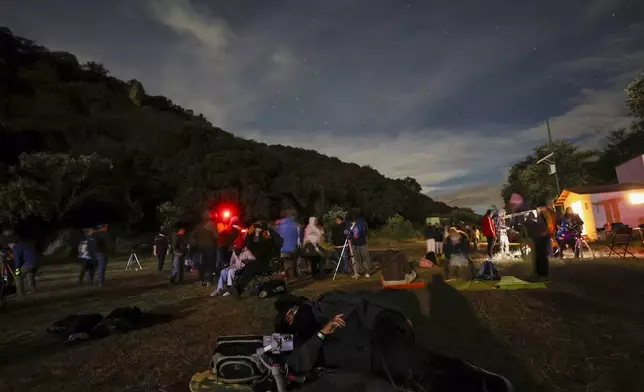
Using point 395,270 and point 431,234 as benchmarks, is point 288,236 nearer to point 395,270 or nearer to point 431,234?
point 395,270

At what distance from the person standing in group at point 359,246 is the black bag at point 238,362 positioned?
25.9 ft

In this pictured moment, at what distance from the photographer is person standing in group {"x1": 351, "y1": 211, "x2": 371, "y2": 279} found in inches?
470

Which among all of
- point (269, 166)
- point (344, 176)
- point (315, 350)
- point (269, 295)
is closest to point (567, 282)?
point (269, 295)

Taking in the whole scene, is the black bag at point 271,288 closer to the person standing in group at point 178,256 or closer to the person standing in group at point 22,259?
the person standing in group at point 178,256

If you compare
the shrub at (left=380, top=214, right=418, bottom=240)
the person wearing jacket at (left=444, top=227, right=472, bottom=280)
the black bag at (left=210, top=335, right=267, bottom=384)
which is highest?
the shrub at (left=380, top=214, right=418, bottom=240)

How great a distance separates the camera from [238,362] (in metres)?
4.00

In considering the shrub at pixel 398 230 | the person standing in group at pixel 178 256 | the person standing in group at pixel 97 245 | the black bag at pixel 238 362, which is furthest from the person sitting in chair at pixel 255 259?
the shrub at pixel 398 230

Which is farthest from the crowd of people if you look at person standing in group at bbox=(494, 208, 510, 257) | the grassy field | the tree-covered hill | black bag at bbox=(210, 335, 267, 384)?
the tree-covered hill

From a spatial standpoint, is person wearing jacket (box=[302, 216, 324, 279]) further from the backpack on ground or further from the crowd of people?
the backpack on ground

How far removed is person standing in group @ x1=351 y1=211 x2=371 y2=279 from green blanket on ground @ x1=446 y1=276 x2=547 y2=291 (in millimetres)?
3298

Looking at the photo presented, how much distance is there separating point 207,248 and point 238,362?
26.9 feet

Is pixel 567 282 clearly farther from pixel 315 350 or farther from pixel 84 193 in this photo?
pixel 84 193

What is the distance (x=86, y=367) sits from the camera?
545cm

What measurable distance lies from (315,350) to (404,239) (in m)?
35.6
